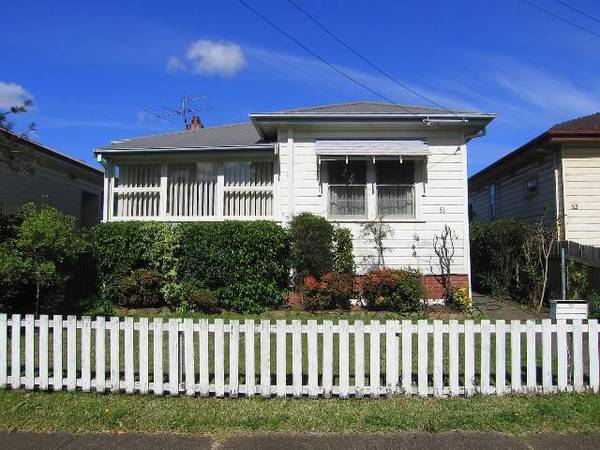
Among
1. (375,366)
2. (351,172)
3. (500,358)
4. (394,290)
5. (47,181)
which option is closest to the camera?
(375,366)

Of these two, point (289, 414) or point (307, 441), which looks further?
point (289, 414)

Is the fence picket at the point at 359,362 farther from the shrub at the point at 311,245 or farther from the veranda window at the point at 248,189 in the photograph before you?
the veranda window at the point at 248,189

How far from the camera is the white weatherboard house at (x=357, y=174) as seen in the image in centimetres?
1281

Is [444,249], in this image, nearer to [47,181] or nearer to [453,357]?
[453,357]

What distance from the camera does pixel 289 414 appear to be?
17.8 feet

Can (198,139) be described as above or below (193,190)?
above

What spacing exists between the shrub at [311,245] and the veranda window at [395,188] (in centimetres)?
165

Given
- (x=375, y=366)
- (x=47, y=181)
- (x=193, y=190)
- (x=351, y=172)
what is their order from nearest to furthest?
(x=375, y=366) < (x=351, y=172) < (x=193, y=190) < (x=47, y=181)

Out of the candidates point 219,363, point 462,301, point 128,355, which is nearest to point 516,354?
point 219,363

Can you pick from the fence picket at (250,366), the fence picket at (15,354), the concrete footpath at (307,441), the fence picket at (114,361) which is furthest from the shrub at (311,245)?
the concrete footpath at (307,441)

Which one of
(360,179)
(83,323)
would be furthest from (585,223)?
(83,323)

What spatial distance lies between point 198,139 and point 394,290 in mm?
6320

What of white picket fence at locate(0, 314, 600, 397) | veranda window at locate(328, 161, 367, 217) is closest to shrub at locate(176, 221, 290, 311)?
veranda window at locate(328, 161, 367, 217)

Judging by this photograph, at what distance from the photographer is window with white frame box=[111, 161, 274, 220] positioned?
13.6 meters
